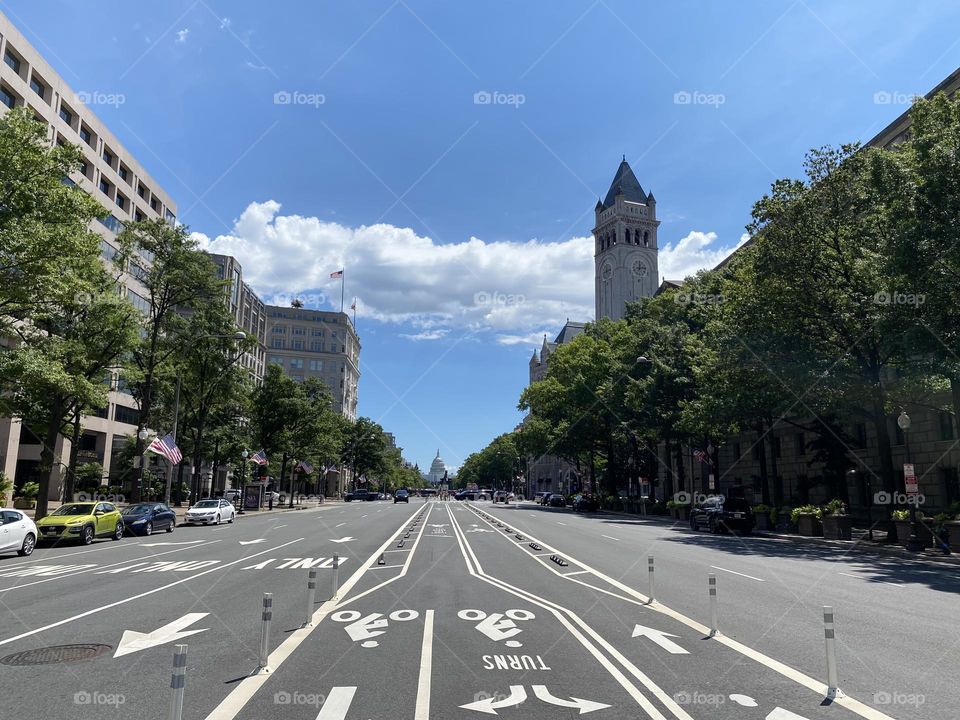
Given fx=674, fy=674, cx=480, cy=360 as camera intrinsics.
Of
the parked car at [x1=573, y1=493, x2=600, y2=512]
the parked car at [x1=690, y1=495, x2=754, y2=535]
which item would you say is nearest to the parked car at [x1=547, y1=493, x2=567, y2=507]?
the parked car at [x1=573, y1=493, x2=600, y2=512]

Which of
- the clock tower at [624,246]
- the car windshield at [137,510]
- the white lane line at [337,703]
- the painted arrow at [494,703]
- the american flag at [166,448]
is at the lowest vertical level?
the painted arrow at [494,703]

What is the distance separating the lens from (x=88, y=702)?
6.09m

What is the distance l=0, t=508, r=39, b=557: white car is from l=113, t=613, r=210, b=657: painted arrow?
13.0 meters

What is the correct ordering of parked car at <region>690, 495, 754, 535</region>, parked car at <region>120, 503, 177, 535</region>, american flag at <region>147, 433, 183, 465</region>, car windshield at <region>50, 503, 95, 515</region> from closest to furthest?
1. car windshield at <region>50, 503, 95, 515</region>
2. parked car at <region>120, 503, 177, 535</region>
3. american flag at <region>147, 433, 183, 465</region>
4. parked car at <region>690, 495, 754, 535</region>

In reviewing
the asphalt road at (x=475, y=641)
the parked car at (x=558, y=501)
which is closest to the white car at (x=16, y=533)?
the asphalt road at (x=475, y=641)

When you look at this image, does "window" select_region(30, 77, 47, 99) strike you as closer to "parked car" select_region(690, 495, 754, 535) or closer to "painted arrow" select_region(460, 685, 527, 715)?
"parked car" select_region(690, 495, 754, 535)

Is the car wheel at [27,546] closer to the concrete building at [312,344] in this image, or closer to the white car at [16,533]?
the white car at [16,533]

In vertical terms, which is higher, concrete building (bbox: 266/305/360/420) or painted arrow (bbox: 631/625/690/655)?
concrete building (bbox: 266/305/360/420)

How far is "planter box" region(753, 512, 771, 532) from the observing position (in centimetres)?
3488

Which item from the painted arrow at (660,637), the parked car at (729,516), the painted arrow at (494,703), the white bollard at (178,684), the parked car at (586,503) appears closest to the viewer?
the white bollard at (178,684)

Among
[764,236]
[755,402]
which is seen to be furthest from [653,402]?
[764,236]

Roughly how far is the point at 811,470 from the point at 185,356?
137 ft

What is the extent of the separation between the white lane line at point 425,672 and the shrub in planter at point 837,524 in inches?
967

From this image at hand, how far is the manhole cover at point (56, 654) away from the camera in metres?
7.48
